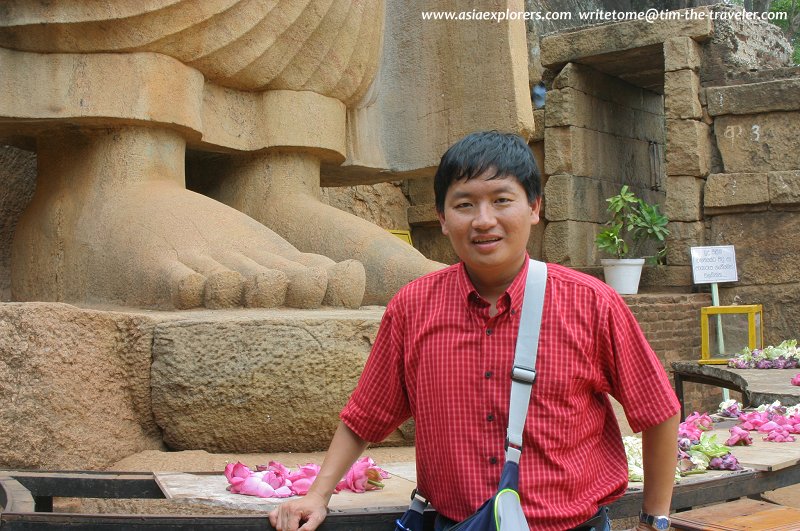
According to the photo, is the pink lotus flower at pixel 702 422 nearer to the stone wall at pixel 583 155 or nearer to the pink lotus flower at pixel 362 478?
the pink lotus flower at pixel 362 478

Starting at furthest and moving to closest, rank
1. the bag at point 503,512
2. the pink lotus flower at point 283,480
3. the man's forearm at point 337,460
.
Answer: the pink lotus flower at point 283,480 < the man's forearm at point 337,460 < the bag at point 503,512

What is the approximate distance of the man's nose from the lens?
1.33m

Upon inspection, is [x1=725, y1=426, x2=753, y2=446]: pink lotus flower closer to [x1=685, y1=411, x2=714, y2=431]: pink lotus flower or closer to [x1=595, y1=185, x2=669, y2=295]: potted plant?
[x1=685, y1=411, x2=714, y2=431]: pink lotus flower

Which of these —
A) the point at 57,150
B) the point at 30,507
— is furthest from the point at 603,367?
the point at 57,150

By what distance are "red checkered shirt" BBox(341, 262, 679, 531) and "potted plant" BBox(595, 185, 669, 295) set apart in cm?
619

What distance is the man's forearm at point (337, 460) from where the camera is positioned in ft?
4.70

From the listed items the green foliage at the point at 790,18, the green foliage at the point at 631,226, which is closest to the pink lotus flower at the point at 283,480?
the green foliage at the point at 631,226

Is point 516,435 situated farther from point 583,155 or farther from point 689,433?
point 583,155

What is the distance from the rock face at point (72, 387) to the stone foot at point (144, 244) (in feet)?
0.76

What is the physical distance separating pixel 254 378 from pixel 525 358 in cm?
119

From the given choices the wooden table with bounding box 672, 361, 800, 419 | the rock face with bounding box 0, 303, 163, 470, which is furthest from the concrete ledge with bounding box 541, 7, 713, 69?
the rock face with bounding box 0, 303, 163, 470

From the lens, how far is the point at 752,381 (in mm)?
3520

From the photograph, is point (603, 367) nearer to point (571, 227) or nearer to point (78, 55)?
point (78, 55)

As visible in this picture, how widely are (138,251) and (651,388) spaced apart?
5.75 ft
